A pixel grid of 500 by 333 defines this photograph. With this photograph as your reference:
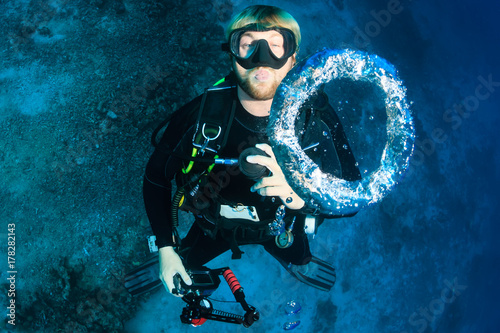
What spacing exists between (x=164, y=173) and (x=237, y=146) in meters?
0.77

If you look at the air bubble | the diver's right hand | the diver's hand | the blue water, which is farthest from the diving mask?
the air bubble

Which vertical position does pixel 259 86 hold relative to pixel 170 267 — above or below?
above

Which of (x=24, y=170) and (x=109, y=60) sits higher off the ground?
(x=109, y=60)

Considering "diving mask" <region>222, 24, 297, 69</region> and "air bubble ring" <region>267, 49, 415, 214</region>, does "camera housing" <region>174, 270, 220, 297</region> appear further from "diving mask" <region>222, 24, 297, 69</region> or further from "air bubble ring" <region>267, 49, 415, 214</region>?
"diving mask" <region>222, 24, 297, 69</region>

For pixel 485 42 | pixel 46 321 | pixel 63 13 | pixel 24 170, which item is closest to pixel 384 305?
pixel 46 321

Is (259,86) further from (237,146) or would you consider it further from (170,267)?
(170,267)

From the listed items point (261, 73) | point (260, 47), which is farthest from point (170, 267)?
point (260, 47)

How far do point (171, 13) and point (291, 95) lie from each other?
495 centimetres

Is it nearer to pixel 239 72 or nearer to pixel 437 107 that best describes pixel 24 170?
pixel 239 72

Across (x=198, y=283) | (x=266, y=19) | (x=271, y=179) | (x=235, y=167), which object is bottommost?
(x=198, y=283)

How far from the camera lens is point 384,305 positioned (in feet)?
21.4

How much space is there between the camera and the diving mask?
7.11ft

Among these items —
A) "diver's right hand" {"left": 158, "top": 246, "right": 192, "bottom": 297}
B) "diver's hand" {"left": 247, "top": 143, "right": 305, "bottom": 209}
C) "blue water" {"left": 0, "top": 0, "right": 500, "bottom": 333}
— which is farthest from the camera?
"blue water" {"left": 0, "top": 0, "right": 500, "bottom": 333}

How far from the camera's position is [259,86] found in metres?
2.19
